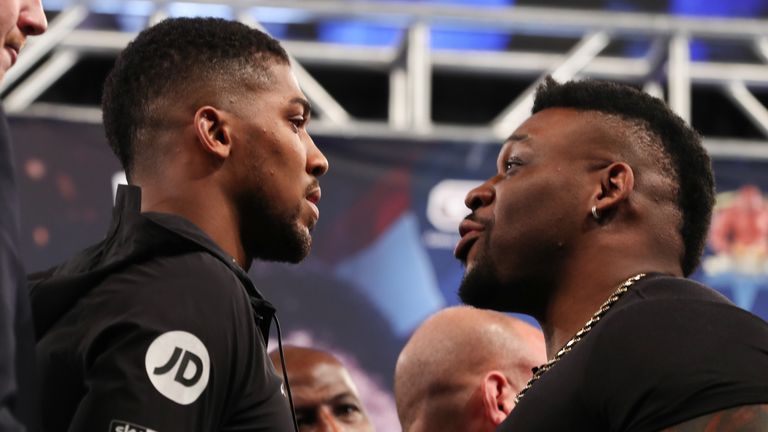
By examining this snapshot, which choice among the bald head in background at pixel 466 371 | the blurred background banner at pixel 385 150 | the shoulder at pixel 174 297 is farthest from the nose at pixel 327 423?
the shoulder at pixel 174 297

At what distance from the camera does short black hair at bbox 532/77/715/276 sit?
8.02 ft

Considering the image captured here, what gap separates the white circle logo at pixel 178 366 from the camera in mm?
1946

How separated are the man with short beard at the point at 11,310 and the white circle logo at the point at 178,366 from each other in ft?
1.15

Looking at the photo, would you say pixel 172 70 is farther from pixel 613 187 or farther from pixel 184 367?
pixel 613 187

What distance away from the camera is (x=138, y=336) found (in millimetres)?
1972

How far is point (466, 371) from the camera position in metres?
3.17

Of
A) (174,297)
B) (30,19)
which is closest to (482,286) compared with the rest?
(174,297)

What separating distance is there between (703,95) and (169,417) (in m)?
5.21

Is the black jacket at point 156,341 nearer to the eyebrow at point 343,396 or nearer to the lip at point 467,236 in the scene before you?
the lip at point 467,236

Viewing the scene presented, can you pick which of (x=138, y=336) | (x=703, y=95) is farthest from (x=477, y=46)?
(x=138, y=336)

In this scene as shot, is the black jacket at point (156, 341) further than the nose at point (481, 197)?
No

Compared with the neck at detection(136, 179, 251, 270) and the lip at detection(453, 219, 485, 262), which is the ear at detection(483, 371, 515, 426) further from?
the neck at detection(136, 179, 251, 270)

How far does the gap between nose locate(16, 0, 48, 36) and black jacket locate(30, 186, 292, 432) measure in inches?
18.2

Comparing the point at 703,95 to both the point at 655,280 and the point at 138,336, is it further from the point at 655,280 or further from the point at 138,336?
the point at 138,336
